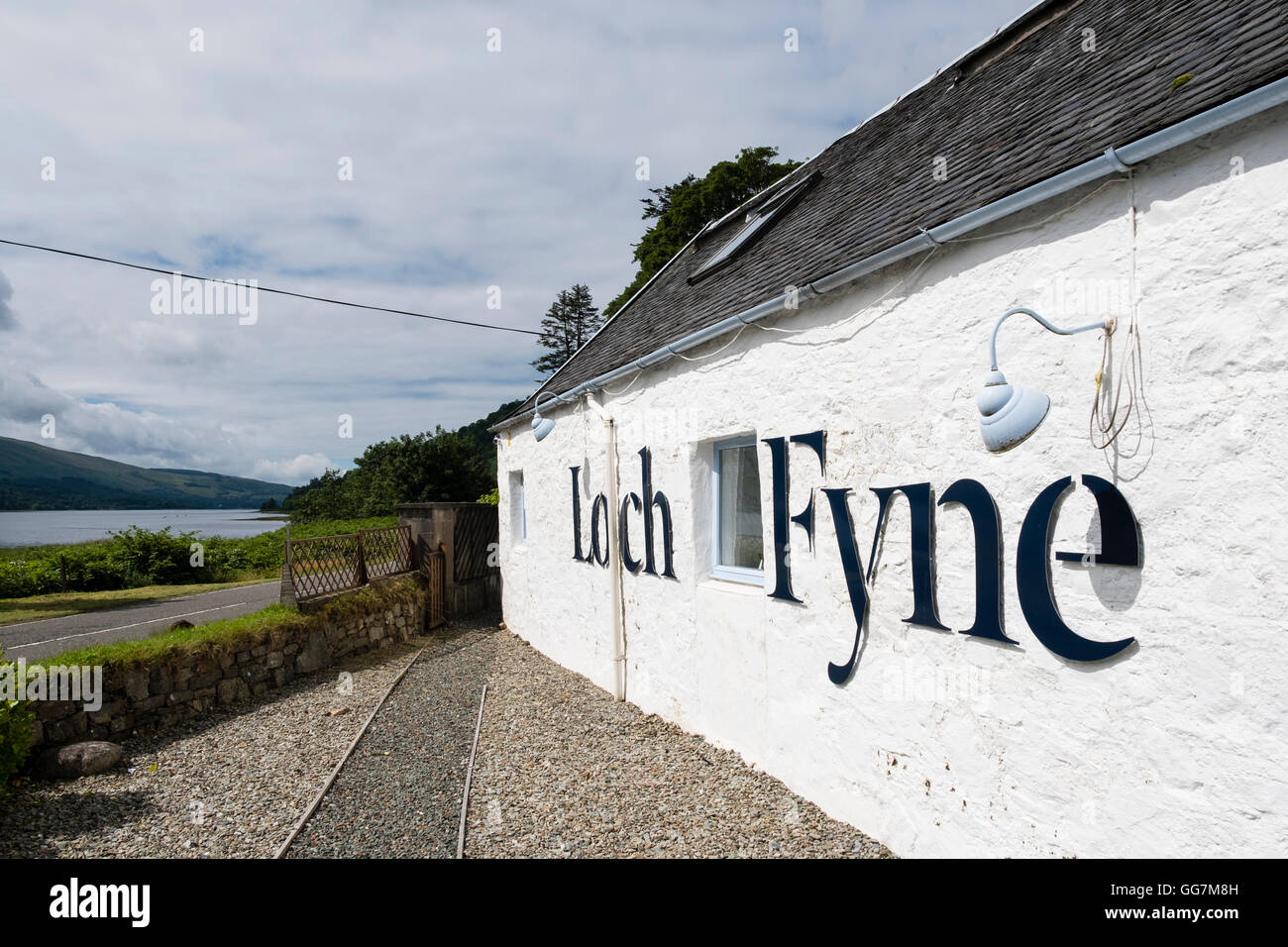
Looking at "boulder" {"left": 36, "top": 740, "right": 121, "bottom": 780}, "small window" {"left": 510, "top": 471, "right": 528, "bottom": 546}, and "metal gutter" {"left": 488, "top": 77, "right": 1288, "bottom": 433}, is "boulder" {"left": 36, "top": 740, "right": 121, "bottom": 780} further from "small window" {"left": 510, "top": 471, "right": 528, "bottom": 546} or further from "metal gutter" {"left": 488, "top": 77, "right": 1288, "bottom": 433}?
"metal gutter" {"left": 488, "top": 77, "right": 1288, "bottom": 433}

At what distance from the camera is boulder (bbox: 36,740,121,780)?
6.24 metres

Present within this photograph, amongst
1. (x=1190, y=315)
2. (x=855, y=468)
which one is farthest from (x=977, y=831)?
(x=1190, y=315)

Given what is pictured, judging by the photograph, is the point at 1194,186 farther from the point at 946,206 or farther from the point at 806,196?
the point at 806,196

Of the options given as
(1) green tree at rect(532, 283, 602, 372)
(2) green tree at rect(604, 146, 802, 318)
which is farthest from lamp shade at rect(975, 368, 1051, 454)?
(1) green tree at rect(532, 283, 602, 372)

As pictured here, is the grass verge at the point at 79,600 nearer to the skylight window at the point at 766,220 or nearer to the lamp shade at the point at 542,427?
the lamp shade at the point at 542,427

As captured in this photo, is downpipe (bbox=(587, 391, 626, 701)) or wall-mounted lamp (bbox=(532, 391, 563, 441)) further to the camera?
wall-mounted lamp (bbox=(532, 391, 563, 441))

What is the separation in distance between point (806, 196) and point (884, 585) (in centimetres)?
547

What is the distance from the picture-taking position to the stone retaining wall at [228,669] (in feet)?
22.5

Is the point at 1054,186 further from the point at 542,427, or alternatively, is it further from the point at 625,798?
the point at 542,427

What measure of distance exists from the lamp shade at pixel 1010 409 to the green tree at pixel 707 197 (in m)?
17.8

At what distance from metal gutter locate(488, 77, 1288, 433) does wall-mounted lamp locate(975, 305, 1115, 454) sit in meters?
0.61

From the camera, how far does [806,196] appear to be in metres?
7.64

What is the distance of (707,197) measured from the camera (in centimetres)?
2069

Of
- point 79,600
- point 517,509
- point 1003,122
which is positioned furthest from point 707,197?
point 79,600
